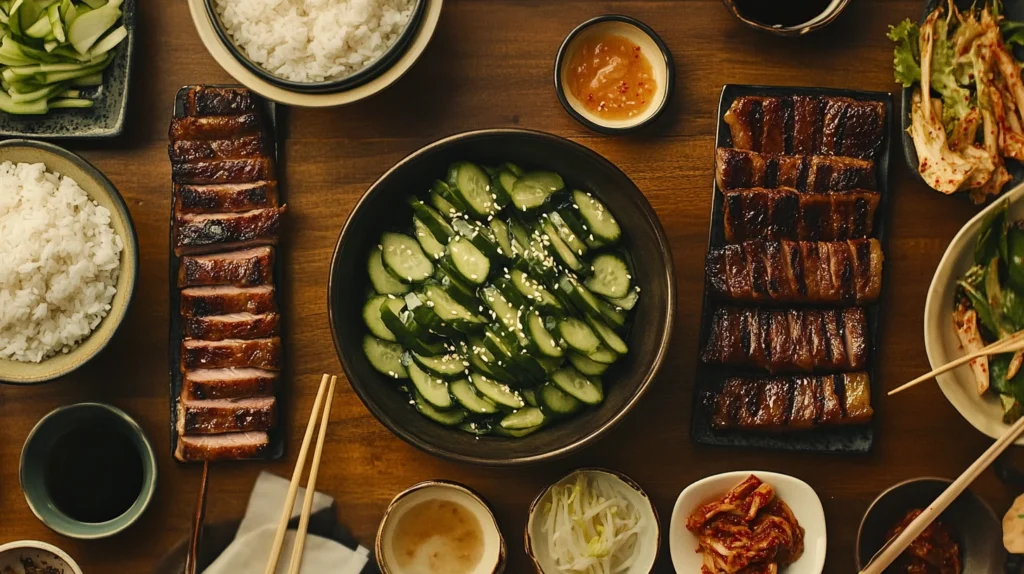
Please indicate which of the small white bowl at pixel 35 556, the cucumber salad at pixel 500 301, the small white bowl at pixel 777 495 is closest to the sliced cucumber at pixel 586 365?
the cucumber salad at pixel 500 301

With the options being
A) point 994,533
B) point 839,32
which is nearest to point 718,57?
point 839,32

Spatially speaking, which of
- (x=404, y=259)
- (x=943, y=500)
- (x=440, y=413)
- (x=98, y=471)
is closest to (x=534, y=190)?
(x=404, y=259)

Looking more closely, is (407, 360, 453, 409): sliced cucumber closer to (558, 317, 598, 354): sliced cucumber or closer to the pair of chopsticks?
the pair of chopsticks

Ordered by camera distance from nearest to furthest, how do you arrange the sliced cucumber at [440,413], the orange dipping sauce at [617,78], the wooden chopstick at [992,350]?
the wooden chopstick at [992,350], the sliced cucumber at [440,413], the orange dipping sauce at [617,78]

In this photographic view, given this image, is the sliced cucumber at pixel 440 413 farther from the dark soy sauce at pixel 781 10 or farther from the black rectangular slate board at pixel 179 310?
the dark soy sauce at pixel 781 10

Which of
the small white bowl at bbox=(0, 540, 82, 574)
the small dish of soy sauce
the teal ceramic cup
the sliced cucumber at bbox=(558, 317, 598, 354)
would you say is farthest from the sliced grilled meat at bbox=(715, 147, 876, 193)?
the small white bowl at bbox=(0, 540, 82, 574)

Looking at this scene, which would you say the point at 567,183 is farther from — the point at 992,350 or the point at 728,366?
the point at 992,350

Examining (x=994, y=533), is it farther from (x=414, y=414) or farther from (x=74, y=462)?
(x=74, y=462)
